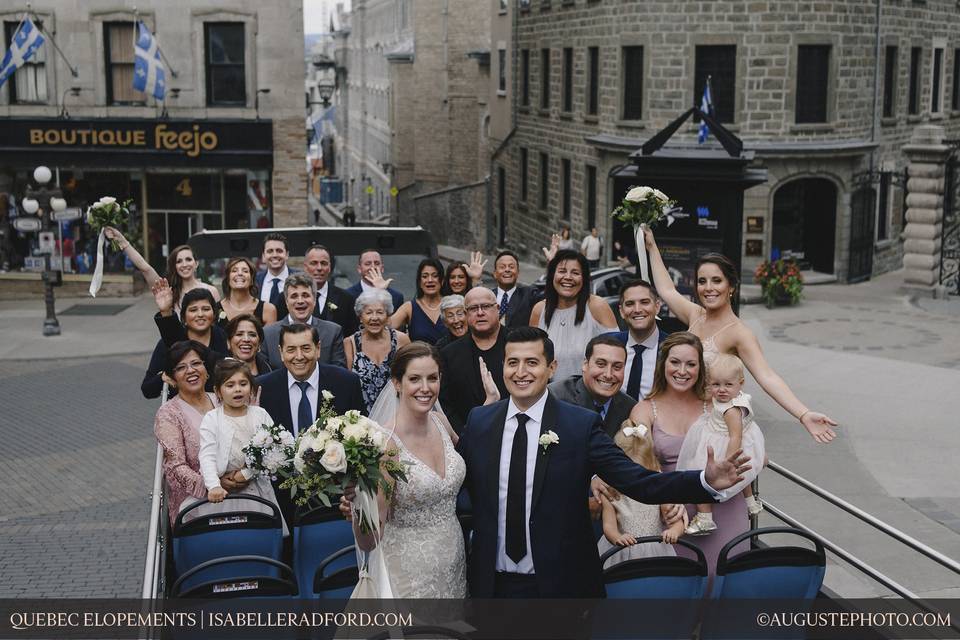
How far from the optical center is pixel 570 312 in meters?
9.81

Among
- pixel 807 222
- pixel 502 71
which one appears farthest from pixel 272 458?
pixel 502 71

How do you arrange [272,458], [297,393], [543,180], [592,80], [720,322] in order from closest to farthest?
1. [272,458]
2. [297,393]
3. [720,322]
4. [592,80]
5. [543,180]

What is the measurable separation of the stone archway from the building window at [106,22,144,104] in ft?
54.5

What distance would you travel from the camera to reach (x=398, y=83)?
69312mm

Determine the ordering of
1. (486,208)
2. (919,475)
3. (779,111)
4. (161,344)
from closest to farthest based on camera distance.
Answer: (161,344), (919,475), (779,111), (486,208)

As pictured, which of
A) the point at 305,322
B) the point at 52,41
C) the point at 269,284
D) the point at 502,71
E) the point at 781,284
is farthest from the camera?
the point at 502,71

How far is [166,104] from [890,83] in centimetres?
1978

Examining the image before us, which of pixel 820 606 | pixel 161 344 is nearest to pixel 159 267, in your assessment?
pixel 161 344

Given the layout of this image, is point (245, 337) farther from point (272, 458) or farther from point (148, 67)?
point (148, 67)

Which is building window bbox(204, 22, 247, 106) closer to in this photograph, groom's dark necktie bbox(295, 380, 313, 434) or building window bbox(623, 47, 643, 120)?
building window bbox(623, 47, 643, 120)

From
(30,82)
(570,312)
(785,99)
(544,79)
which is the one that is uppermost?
(544,79)

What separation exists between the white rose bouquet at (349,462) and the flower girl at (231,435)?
2123mm

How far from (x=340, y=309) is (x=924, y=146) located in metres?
20.1

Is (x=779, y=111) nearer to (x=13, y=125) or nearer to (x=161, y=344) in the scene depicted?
(x=13, y=125)
